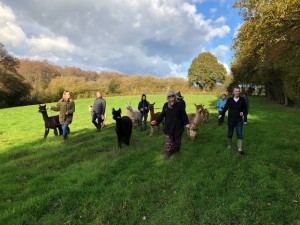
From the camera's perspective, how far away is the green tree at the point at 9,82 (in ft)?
178

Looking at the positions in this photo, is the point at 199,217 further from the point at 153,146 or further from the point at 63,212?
the point at 153,146

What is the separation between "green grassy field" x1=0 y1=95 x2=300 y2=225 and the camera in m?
6.40

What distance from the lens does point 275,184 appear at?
7816 millimetres

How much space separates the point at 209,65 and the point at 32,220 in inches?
3261

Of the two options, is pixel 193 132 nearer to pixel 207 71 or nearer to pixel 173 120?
pixel 173 120

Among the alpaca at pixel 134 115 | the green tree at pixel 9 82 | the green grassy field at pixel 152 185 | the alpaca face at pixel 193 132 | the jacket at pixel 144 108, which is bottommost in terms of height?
the green grassy field at pixel 152 185

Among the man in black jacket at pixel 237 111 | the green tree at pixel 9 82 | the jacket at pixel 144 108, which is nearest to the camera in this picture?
the man in black jacket at pixel 237 111

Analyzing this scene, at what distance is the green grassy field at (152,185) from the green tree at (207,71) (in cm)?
7374

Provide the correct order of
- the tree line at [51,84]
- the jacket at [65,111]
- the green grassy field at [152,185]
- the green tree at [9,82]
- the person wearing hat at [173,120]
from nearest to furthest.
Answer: the green grassy field at [152,185] < the person wearing hat at [173,120] < the jacket at [65,111] < the green tree at [9,82] < the tree line at [51,84]

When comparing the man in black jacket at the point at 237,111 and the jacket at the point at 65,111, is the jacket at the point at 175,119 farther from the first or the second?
the jacket at the point at 65,111

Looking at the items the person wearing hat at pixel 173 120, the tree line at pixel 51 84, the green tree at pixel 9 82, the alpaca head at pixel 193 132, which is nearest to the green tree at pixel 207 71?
the tree line at pixel 51 84

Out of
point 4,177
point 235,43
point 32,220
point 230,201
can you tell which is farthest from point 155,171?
point 235,43

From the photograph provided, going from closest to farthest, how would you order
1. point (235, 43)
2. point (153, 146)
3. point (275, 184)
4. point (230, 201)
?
1. point (230, 201)
2. point (275, 184)
3. point (153, 146)
4. point (235, 43)

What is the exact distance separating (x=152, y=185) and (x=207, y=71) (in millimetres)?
79905
